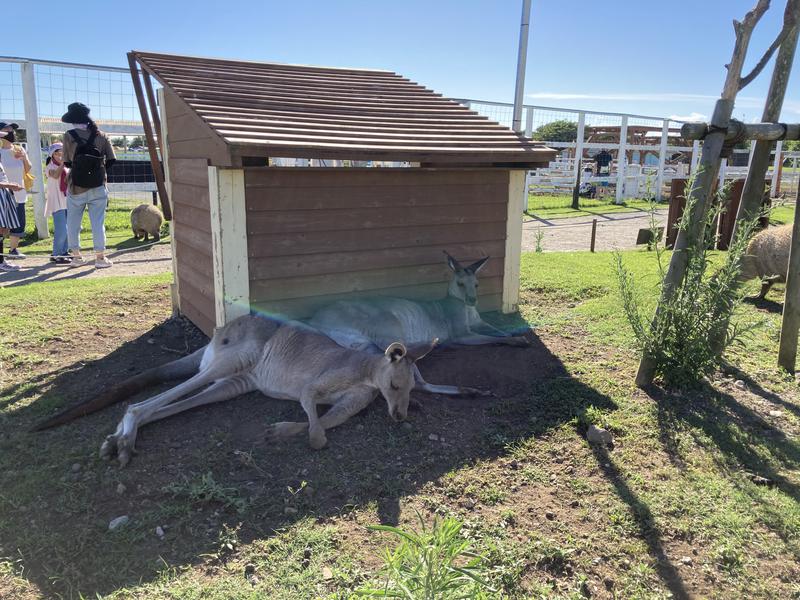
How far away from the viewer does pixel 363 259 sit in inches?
220

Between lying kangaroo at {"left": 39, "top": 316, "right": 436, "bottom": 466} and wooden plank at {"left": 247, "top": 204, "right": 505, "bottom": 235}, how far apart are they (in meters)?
0.81

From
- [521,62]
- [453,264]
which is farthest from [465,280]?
[521,62]

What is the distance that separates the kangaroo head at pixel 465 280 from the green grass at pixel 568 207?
11.7 metres

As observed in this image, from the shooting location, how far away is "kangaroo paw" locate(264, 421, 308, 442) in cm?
389

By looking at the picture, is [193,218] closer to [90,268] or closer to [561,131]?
[90,268]

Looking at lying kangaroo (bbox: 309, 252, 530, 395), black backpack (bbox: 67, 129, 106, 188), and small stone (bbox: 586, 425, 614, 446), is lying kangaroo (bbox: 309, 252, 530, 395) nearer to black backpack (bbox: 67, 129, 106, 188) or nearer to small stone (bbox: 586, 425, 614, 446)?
small stone (bbox: 586, 425, 614, 446)

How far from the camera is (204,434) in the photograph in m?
3.99

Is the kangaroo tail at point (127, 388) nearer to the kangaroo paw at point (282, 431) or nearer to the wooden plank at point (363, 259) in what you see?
the wooden plank at point (363, 259)

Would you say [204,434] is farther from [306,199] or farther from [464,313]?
[464,313]

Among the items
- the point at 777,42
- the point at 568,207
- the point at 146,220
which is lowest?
the point at 568,207

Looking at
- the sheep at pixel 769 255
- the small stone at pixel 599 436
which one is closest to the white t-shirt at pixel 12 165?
the small stone at pixel 599 436

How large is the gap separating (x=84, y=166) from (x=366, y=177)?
4.81 metres

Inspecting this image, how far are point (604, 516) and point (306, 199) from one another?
331 cm

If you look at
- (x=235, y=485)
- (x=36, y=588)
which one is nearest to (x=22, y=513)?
(x=36, y=588)
